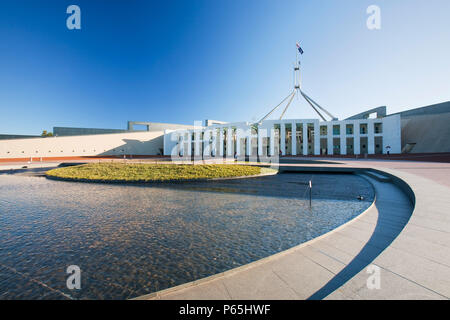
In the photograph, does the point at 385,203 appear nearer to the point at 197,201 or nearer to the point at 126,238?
the point at 197,201

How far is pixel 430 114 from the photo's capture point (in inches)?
1716

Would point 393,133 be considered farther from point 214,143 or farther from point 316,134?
point 214,143

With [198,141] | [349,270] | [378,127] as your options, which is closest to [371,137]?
[378,127]

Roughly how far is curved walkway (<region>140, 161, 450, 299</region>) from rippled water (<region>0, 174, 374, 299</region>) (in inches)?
17.4

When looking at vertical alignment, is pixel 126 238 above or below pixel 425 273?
below

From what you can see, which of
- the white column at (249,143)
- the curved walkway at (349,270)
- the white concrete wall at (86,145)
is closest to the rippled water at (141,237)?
the curved walkway at (349,270)

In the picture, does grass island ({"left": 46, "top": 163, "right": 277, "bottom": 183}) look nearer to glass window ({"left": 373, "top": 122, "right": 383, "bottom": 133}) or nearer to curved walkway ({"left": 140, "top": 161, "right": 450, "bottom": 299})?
curved walkway ({"left": 140, "top": 161, "right": 450, "bottom": 299})

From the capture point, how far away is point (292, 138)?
43.7 metres

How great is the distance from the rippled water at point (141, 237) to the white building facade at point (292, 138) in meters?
36.7

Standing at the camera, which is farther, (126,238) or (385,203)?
(385,203)

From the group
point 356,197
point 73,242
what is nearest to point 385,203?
point 356,197

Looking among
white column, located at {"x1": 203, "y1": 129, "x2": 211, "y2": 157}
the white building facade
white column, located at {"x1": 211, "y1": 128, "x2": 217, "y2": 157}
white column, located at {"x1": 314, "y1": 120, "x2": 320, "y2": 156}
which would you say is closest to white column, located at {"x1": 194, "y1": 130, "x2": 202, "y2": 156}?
the white building facade

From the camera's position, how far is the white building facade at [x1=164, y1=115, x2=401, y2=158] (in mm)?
40281
